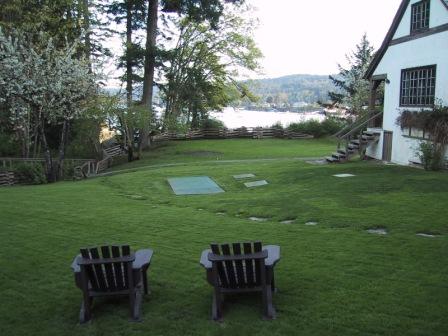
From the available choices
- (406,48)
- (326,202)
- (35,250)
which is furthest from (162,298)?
(406,48)

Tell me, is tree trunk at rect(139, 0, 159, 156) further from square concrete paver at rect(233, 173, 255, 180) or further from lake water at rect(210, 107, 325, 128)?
square concrete paver at rect(233, 173, 255, 180)

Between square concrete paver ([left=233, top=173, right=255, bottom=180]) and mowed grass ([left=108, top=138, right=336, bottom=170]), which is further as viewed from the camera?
mowed grass ([left=108, top=138, right=336, bottom=170])

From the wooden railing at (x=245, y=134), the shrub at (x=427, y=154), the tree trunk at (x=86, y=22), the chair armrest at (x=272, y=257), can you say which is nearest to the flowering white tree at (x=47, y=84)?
the tree trunk at (x=86, y=22)

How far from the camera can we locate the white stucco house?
692 inches

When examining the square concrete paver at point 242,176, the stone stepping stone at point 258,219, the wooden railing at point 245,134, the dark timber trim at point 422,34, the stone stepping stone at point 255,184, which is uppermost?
the dark timber trim at point 422,34

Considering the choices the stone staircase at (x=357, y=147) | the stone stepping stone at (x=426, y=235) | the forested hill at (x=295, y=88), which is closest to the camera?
the stone stepping stone at (x=426, y=235)

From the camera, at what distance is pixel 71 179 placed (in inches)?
922

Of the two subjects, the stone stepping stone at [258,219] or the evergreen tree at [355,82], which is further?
the evergreen tree at [355,82]

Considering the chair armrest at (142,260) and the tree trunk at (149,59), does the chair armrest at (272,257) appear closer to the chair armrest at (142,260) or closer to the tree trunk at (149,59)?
the chair armrest at (142,260)

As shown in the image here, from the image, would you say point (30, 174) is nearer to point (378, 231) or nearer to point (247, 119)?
point (378, 231)

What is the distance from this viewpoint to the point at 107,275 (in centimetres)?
557

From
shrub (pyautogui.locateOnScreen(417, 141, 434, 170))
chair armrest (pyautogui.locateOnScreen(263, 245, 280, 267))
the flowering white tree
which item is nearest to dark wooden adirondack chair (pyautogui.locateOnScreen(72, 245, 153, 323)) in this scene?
chair armrest (pyautogui.locateOnScreen(263, 245, 280, 267))

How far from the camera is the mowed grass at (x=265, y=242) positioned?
524 centimetres

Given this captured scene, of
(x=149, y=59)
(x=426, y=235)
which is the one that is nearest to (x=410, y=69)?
(x=426, y=235)
